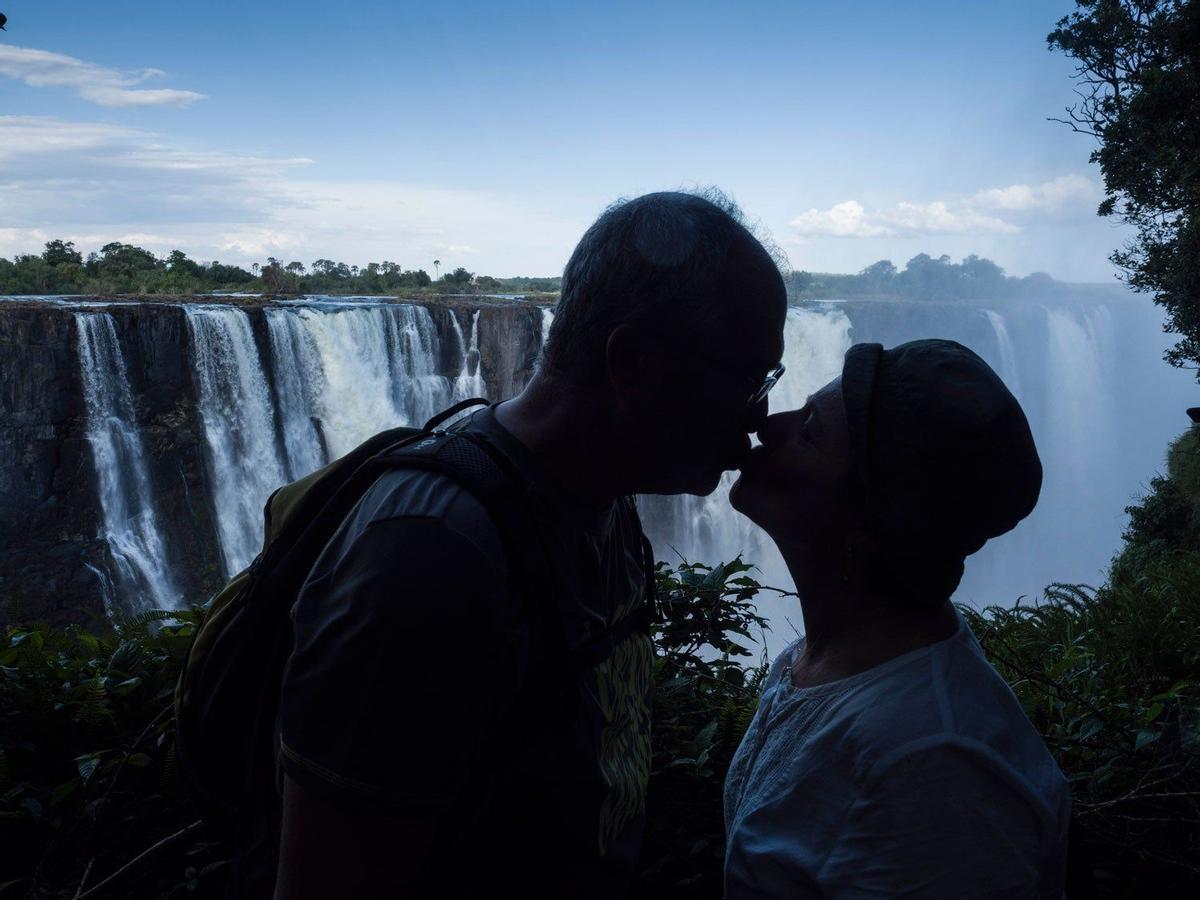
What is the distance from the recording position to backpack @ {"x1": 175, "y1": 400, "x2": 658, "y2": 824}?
1074 millimetres

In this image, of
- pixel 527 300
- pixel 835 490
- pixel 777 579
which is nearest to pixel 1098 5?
pixel 527 300

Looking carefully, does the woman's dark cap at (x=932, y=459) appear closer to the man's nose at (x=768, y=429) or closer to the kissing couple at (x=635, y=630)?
the kissing couple at (x=635, y=630)

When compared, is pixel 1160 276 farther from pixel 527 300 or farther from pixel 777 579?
pixel 777 579

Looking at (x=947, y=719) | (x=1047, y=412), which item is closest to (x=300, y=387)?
(x=947, y=719)

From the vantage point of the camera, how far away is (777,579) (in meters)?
25.9

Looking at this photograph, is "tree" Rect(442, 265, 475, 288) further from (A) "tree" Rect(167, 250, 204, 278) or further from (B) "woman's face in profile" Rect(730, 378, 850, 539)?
(B) "woman's face in profile" Rect(730, 378, 850, 539)

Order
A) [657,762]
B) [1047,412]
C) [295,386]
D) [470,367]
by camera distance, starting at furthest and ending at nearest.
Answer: [1047,412]
[470,367]
[295,386]
[657,762]

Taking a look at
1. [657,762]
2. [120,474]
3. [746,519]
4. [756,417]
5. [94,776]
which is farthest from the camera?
[746,519]

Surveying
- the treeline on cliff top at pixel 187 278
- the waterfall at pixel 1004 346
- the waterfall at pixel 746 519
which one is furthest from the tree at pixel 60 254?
the waterfall at pixel 1004 346

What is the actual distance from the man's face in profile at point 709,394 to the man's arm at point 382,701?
38 centimetres

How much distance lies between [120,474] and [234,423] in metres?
2.33

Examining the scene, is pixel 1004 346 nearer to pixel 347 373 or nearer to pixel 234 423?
pixel 347 373

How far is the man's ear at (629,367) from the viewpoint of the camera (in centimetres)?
120

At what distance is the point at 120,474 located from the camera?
17.8 metres
